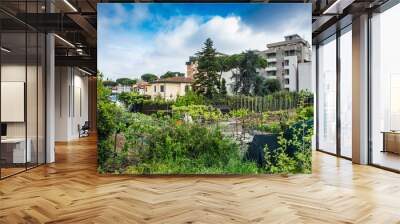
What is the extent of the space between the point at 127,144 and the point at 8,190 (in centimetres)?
195

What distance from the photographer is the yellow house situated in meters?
6.62

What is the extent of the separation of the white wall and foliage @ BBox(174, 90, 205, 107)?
885cm

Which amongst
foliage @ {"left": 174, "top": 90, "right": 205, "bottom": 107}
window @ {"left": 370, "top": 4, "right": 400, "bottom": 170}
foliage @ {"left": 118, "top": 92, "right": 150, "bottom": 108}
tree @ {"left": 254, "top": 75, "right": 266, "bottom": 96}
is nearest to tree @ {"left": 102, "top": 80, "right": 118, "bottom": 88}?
foliage @ {"left": 118, "top": 92, "right": 150, "bottom": 108}

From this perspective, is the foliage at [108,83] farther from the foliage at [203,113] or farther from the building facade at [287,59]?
the building facade at [287,59]

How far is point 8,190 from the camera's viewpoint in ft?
17.7

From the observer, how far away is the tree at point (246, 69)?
6.59 m

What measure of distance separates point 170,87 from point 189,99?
1.28 ft

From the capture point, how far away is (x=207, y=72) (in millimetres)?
6664

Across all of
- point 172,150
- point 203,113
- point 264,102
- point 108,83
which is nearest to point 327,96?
point 264,102

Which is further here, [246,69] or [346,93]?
[346,93]

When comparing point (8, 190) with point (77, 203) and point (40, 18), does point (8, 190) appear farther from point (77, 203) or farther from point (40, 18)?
point (40, 18)

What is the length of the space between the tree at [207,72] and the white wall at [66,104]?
903 cm

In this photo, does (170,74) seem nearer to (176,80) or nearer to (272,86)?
(176,80)

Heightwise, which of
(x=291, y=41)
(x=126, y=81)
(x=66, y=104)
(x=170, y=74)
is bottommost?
(x=66, y=104)
